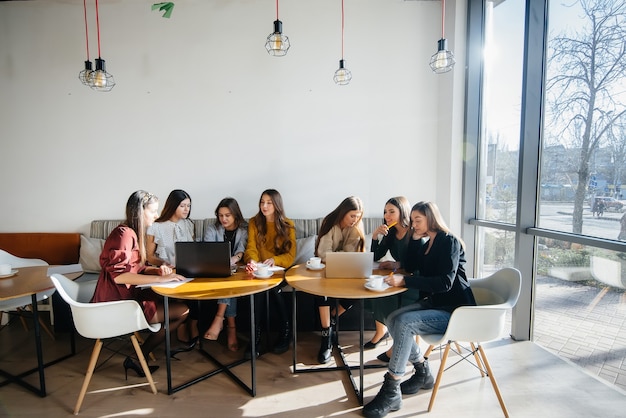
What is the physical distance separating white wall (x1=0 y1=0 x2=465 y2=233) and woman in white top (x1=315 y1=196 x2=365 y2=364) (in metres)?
1.03

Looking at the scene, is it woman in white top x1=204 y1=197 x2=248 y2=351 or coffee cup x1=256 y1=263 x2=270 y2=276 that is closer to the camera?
coffee cup x1=256 y1=263 x2=270 y2=276

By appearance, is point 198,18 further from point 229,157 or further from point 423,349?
point 423,349

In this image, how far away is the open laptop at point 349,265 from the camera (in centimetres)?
228

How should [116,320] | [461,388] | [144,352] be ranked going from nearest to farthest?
1. [116,320]
2. [461,388]
3. [144,352]

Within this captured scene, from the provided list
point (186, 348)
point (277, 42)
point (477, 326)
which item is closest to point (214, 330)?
point (186, 348)

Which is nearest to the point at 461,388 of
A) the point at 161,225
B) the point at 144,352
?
the point at 144,352

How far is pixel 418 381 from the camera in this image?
2279 mm

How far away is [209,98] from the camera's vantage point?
3.83 metres

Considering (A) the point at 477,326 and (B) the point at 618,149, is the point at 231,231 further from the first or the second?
(B) the point at 618,149

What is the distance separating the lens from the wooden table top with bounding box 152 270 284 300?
1994 mm

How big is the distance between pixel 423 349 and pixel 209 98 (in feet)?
11.4

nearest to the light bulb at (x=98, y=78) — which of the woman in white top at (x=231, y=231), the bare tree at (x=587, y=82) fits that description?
the woman in white top at (x=231, y=231)

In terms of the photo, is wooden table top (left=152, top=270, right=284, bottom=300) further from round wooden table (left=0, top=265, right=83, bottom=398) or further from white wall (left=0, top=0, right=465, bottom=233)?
white wall (left=0, top=0, right=465, bottom=233)

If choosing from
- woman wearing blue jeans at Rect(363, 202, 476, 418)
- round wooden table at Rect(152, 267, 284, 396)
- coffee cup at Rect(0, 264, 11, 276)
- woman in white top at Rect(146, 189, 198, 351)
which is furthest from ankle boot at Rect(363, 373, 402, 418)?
coffee cup at Rect(0, 264, 11, 276)
